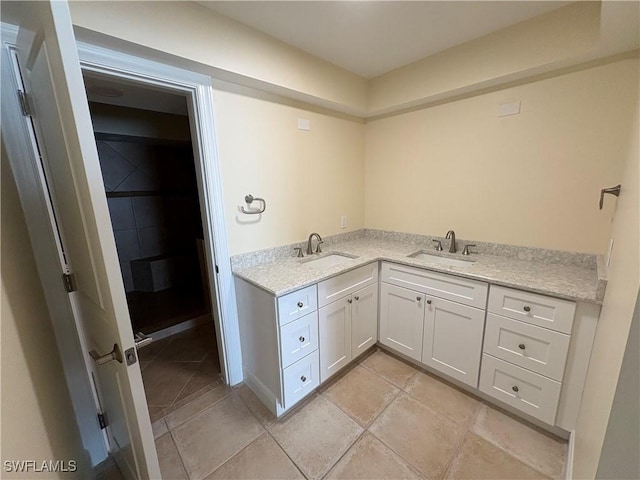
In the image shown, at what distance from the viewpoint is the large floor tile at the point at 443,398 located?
167 cm

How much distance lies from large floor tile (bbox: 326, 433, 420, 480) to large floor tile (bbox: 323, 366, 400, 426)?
0.16m

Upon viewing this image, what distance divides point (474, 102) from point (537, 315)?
5.09 feet

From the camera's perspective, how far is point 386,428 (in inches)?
62.1

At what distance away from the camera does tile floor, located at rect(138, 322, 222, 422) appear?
1.84 meters

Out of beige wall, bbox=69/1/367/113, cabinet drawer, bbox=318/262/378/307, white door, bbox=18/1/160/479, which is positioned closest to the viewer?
white door, bbox=18/1/160/479

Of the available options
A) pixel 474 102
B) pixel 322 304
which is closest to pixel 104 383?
pixel 322 304

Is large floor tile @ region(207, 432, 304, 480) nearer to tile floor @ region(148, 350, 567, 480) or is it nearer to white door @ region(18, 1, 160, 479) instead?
tile floor @ region(148, 350, 567, 480)

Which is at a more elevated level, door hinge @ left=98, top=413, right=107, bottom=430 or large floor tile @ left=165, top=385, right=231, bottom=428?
door hinge @ left=98, top=413, right=107, bottom=430

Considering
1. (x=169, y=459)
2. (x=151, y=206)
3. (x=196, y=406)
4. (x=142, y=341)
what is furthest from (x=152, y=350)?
(x=151, y=206)

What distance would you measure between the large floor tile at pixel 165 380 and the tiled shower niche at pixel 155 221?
750 millimetres

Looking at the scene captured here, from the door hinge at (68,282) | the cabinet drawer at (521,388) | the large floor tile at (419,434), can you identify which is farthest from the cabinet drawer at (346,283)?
the door hinge at (68,282)

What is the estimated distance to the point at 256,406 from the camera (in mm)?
1765

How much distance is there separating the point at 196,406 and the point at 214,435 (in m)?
0.30

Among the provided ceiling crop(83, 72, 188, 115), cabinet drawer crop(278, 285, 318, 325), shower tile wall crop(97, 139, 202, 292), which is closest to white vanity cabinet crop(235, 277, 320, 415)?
cabinet drawer crop(278, 285, 318, 325)
